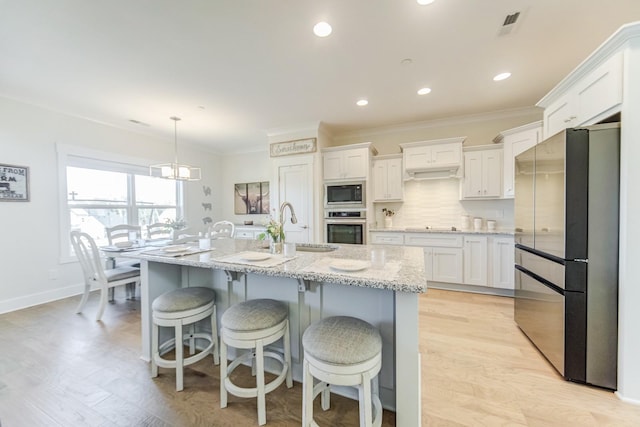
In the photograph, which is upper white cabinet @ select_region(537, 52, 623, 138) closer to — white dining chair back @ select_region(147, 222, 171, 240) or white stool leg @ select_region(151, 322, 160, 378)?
white stool leg @ select_region(151, 322, 160, 378)

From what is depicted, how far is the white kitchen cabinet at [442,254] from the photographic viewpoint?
11.6ft

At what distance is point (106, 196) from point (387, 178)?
4795mm

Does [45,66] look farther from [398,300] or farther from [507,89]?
[507,89]

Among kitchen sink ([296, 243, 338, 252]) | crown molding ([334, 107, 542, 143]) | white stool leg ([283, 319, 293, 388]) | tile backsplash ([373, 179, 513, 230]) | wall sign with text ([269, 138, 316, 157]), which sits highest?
crown molding ([334, 107, 542, 143])

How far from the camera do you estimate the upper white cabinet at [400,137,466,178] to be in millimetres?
3682

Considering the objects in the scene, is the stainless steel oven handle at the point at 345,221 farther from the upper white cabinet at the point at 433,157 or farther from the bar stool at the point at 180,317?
the bar stool at the point at 180,317

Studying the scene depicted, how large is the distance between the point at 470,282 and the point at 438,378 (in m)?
2.16

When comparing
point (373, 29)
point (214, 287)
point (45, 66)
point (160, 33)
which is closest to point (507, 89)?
point (373, 29)

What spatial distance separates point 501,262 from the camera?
3.32 metres

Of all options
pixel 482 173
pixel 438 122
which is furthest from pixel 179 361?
pixel 438 122

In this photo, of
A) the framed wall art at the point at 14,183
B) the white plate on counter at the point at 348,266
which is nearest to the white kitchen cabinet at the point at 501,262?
the white plate on counter at the point at 348,266

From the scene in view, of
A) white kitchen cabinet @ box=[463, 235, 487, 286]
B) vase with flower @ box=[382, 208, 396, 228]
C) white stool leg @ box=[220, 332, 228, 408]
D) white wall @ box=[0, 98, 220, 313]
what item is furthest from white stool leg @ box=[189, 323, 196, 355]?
white kitchen cabinet @ box=[463, 235, 487, 286]

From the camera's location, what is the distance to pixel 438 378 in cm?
178

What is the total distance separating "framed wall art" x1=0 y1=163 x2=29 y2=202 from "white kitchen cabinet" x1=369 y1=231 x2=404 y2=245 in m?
4.82
